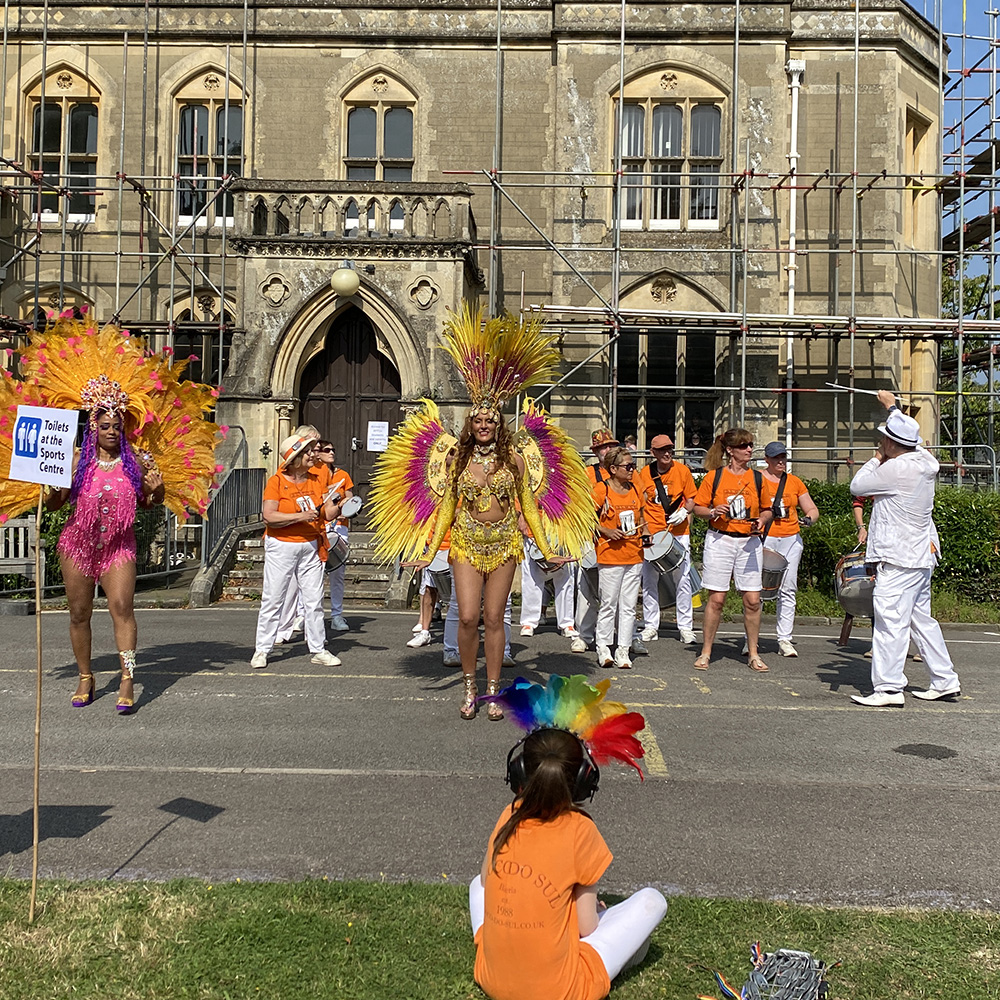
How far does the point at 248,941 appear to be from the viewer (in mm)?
3754

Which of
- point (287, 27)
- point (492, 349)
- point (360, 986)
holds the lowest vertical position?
point (360, 986)

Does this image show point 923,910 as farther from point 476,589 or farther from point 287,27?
point 287,27

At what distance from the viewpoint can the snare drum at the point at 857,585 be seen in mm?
8781

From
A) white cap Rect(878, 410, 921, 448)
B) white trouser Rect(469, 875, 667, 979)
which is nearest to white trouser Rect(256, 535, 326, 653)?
white cap Rect(878, 410, 921, 448)

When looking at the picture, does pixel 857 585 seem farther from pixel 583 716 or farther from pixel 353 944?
pixel 353 944

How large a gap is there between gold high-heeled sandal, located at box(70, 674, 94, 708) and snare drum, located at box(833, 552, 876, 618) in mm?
6020

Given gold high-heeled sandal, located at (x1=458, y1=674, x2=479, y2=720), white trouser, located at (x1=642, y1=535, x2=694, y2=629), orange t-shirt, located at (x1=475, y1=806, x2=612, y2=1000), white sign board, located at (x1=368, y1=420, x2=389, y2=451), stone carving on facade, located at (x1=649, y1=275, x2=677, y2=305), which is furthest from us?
stone carving on facade, located at (x1=649, y1=275, x2=677, y2=305)

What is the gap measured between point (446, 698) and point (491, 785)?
2.35 metres

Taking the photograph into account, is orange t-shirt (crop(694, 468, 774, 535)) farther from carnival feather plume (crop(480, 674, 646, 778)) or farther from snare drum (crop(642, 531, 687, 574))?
carnival feather plume (crop(480, 674, 646, 778))

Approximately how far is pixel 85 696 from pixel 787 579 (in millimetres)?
6484

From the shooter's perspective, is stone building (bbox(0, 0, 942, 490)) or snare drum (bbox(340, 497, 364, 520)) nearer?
snare drum (bbox(340, 497, 364, 520))

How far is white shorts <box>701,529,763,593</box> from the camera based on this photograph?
945 centimetres

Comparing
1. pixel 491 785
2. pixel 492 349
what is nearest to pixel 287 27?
pixel 492 349

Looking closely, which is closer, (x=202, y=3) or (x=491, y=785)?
(x=491, y=785)
